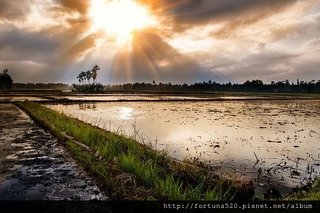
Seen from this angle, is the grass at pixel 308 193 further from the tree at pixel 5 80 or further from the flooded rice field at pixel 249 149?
the tree at pixel 5 80

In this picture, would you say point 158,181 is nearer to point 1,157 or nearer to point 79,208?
point 79,208

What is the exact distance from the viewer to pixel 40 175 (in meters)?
6.88

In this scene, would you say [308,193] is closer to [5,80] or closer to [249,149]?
[249,149]

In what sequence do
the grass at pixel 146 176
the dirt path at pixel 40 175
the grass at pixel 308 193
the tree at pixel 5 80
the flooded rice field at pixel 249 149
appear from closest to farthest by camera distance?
the grass at pixel 308 193
the grass at pixel 146 176
the dirt path at pixel 40 175
the flooded rice field at pixel 249 149
the tree at pixel 5 80

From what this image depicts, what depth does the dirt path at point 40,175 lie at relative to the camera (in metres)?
5.68

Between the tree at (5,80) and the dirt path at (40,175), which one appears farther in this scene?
the tree at (5,80)

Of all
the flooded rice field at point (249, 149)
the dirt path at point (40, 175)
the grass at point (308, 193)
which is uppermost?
the grass at point (308, 193)

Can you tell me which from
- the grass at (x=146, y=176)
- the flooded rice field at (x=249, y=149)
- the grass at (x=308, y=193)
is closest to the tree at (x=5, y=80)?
the flooded rice field at (x=249, y=149)

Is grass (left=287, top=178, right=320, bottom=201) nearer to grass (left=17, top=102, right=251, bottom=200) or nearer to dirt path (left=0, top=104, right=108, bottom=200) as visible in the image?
grass (left=17, top=102, right=251, bottom=200)

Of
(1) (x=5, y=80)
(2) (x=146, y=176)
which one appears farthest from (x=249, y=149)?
(1) (x=5, y=80)

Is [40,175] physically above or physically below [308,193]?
below

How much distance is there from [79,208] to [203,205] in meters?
1.84

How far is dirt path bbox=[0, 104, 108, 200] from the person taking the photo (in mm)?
5676

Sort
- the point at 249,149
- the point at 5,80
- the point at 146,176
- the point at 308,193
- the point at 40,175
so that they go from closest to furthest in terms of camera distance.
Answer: the point at 308,193 < the point at 146,176 < the point at 40,175 < the point at 249,149 < the point at 5,80
